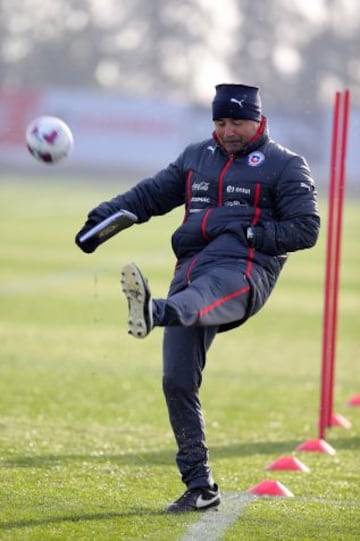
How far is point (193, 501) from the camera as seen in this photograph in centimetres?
680

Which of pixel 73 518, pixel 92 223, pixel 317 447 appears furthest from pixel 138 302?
pixel 317 447

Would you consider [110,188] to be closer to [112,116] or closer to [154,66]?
[112,116]

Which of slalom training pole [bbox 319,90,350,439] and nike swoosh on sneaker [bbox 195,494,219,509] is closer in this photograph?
nike swoosh on sneaker [bbox 195,494,219,509]

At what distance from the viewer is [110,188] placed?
43906mm

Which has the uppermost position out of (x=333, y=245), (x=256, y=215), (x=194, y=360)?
(x=256, y=215)

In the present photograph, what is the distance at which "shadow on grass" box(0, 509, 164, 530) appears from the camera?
20.8 feet

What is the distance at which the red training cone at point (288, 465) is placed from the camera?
8.62 meters

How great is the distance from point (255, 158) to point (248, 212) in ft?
1.04

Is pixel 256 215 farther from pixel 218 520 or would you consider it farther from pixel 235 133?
pixel 218 520

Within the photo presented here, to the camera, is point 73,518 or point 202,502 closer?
point 73,518

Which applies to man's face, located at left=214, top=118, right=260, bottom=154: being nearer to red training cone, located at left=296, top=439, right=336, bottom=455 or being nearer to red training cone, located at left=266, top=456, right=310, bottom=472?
red training cone, located at left=266, top=456, right=310, bottom=472

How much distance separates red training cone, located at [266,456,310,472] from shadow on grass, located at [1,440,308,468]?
48cm

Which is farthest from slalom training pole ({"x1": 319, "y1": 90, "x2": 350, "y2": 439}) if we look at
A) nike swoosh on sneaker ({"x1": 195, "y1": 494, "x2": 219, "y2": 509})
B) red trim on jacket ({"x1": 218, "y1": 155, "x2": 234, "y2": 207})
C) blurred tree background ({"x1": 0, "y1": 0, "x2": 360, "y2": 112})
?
blurred tree background ({"x1": 0, "y1": 0, "x2": 360, "y2": 112})

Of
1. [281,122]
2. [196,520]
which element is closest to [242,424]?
[196,520]
